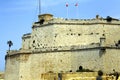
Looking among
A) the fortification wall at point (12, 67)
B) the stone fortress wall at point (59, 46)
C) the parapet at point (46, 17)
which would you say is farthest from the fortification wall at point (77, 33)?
the fortification wall at point (12, 67)

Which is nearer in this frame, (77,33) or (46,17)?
(77,33)

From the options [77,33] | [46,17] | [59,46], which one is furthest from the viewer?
[46,17]

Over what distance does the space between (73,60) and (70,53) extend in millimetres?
1073

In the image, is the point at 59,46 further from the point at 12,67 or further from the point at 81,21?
the point at 12,67

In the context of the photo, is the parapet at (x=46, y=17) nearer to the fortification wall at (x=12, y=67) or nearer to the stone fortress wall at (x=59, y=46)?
the stone fortress wall at (x=59, y=46)

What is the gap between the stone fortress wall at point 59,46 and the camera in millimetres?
47875

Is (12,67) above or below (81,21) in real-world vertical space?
below

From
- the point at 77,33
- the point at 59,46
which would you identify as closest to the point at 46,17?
the point at 77,33

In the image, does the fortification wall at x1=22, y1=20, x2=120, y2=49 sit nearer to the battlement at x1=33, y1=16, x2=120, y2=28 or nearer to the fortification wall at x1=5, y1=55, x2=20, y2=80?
the battlement at x1=33, y1=16, x2=120, y2=28

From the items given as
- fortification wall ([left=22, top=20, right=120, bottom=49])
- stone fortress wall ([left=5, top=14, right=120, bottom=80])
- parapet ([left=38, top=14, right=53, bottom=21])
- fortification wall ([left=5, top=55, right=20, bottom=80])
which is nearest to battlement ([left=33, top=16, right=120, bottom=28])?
stone fortress wall ([left=5, top=14, right=120, bottom=80])

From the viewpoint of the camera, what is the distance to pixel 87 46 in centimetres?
4684

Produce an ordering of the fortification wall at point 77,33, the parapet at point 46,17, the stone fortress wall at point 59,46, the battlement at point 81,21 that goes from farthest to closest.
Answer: the parapet at point 46,17, the battlement at point 81,21, the fortification wall at point 77,33, the stone fortress wall at point 59,46

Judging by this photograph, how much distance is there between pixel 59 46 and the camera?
161 feet

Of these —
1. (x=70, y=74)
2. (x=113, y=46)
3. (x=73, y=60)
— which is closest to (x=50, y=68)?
(x=73, y=60)
